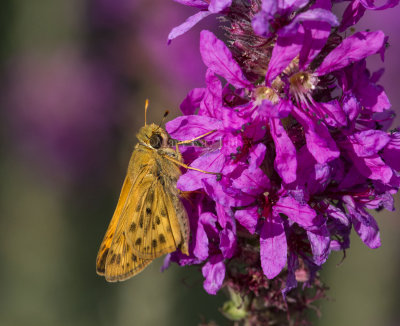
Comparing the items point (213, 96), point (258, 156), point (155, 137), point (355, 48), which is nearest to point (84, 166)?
point (155, 137)

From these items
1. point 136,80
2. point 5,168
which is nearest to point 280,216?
point 136,80

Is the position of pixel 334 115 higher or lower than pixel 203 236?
higher

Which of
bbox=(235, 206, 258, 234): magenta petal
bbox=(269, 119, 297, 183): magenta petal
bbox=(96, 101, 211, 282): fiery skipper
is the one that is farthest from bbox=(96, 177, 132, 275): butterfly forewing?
bbox=(269, 119, 297, 183): magenta petal

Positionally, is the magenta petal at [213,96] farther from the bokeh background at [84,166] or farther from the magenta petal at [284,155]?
the bokeh background at [84,166]

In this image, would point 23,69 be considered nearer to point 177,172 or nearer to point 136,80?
point 136,80

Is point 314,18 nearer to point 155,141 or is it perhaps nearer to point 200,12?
point 200,12

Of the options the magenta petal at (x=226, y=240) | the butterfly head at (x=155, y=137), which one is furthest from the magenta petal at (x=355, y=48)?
the butterfly head at (x=155, y=137)

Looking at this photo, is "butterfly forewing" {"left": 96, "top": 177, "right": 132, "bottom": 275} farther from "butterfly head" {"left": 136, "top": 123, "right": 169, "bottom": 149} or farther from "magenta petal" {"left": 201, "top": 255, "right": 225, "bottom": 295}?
"magenta petal" {"left": 201, "top": 255, "right": 225, "bottom": 295}
